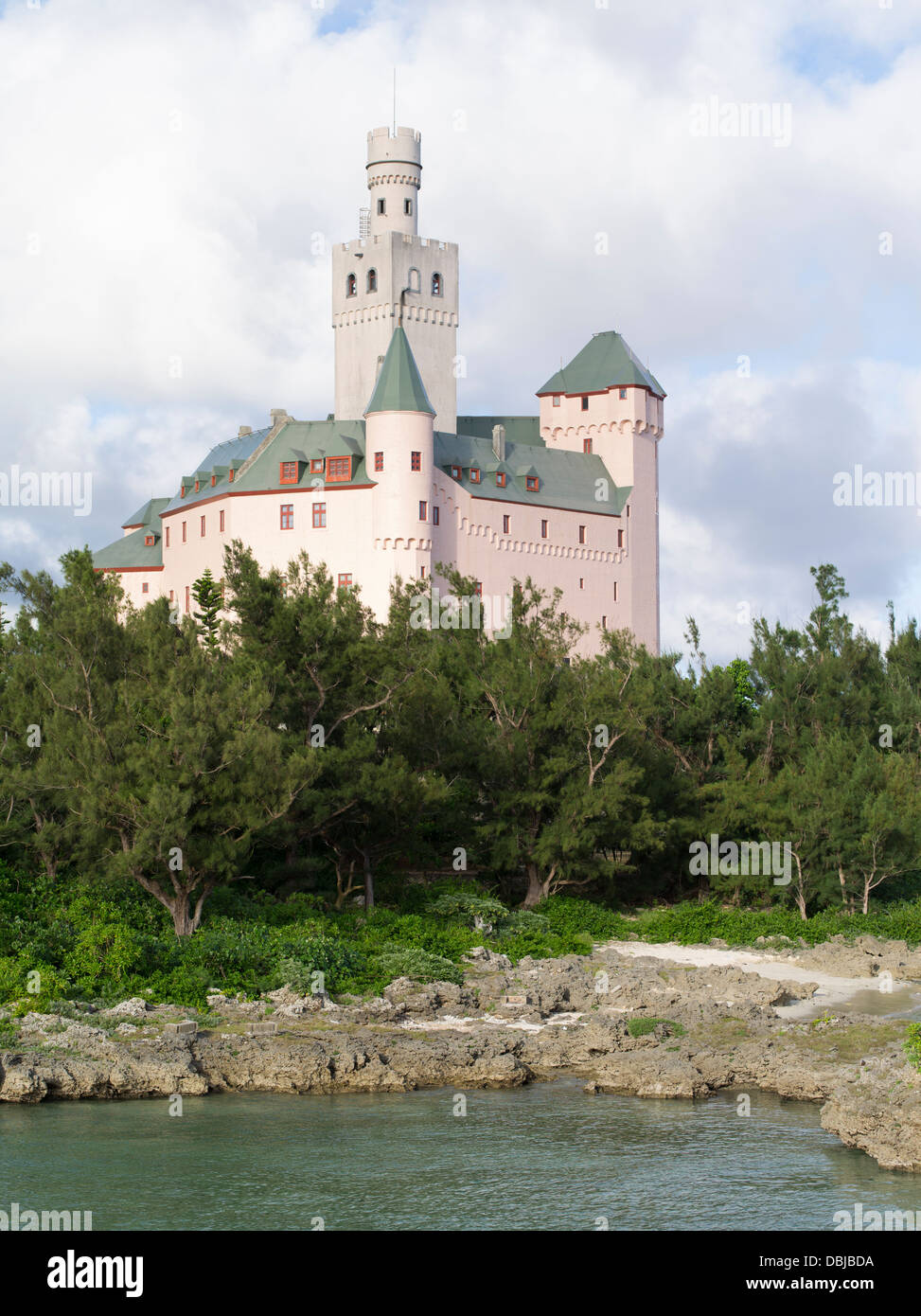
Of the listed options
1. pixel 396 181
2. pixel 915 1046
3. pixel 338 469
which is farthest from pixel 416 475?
pixel 915 1046

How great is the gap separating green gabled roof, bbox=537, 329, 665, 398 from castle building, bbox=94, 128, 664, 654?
91mm

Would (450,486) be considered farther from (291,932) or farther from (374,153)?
(291,932)

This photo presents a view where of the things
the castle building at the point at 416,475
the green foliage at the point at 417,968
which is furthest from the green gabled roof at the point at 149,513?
the green foliage at the point at 417,968

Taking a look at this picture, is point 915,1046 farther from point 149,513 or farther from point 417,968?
point 149,513

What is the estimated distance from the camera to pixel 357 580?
61.3 m

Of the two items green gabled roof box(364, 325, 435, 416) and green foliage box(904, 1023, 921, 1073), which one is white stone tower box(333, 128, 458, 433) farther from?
green foliage box(904, 1023, 921, 1073)

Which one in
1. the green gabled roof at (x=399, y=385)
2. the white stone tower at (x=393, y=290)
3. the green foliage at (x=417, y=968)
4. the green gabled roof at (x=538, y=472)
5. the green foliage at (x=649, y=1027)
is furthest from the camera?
the white stone tower at (x=393, y=290)

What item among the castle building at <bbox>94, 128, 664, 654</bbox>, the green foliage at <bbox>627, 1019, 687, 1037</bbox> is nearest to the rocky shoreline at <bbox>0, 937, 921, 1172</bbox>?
the green foliage at <bbox>627, 1019, 687, 1037</bbox>

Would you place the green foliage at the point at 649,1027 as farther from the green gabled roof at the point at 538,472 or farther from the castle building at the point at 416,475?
the green gabled roof at the point at 538,472

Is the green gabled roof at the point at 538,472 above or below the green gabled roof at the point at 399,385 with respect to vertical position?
below

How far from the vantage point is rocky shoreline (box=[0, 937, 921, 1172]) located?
64.2 feet

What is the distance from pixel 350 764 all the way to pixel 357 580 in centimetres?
3194

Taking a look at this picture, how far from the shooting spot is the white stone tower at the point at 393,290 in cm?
7075

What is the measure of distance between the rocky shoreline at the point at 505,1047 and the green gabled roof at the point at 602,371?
47.9 meters
